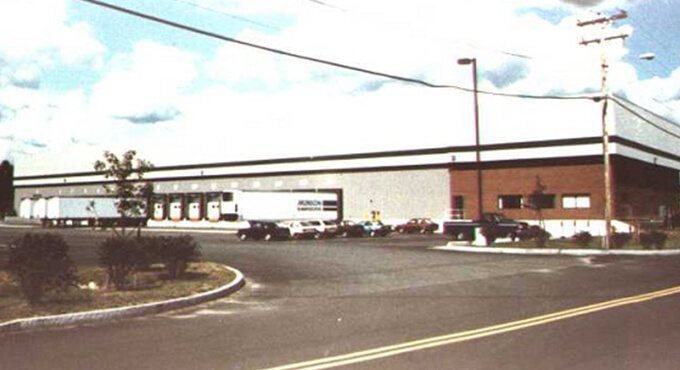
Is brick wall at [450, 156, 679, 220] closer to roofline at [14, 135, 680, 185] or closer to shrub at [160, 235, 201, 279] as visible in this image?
roofline at [14, 135, 680, 185]

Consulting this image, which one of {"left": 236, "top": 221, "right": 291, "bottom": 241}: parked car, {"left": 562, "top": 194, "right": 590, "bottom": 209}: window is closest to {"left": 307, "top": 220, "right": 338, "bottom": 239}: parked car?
{"left": 236, "top": 221, "right": 291, "bottom": 241}: parked car

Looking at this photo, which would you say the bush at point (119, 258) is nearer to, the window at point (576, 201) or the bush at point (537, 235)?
the bush at point (537, 235)

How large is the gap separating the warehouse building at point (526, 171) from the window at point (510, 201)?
0.27 feet

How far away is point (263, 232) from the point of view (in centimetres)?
4406

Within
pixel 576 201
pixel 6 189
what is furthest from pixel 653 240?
pixel 6 189

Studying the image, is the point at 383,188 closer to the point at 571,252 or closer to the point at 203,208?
the point at 203,208

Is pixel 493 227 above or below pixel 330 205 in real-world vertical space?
below

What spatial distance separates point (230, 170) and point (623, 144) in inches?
1768

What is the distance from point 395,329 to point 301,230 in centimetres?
3576

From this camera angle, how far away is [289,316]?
11.6 meters

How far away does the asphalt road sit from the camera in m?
7.73

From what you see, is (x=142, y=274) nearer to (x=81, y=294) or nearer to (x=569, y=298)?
(x=81, y=294)

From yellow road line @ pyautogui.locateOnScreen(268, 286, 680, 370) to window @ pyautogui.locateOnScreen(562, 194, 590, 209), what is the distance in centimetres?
4146

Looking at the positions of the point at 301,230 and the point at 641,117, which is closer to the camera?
the point at 301,230
